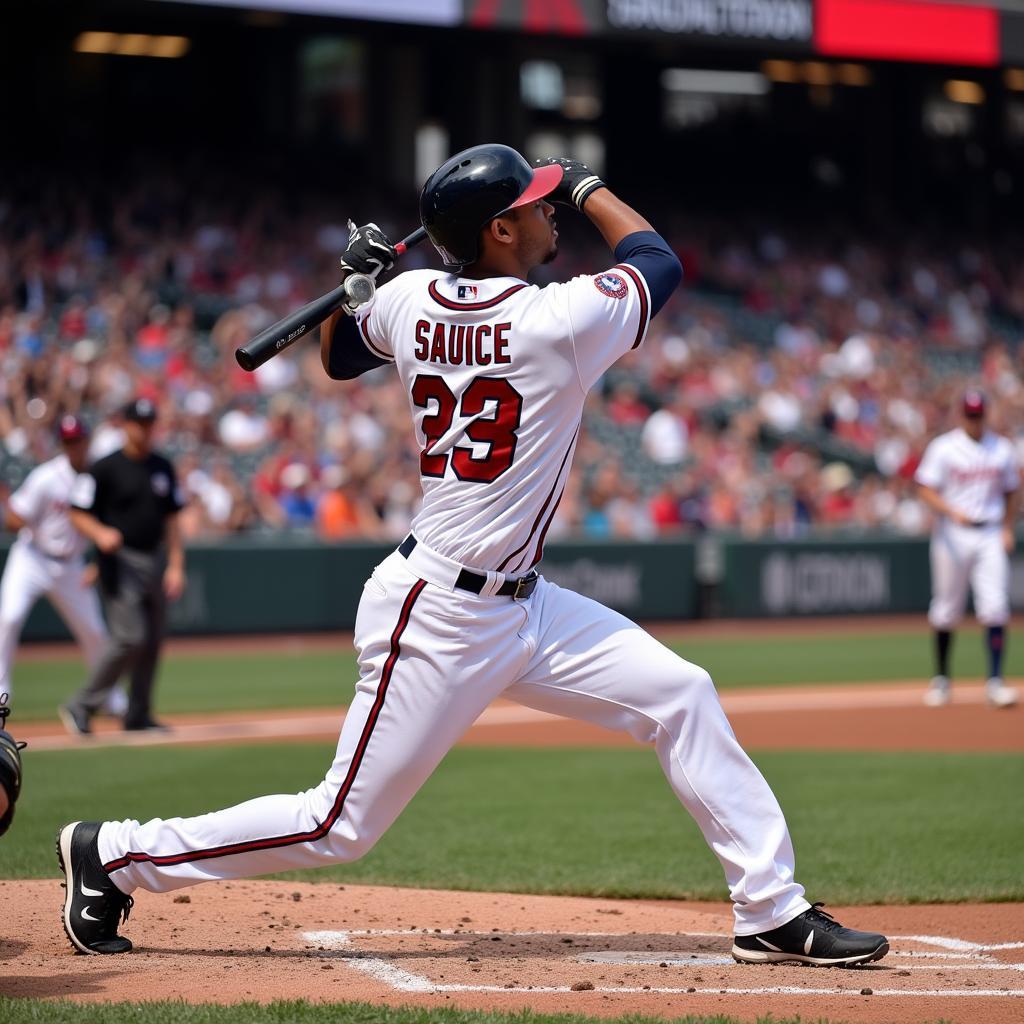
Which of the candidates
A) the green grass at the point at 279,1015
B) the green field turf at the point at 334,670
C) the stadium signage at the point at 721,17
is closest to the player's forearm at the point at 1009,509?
the green field turf at the point at 334,670

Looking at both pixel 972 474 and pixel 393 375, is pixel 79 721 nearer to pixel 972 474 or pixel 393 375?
pixel 972 474

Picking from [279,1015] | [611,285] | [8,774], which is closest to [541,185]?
[611,285]

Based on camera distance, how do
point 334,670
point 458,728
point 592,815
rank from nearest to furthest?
1. point 458,728
2. point 592,815
3. point 334,670

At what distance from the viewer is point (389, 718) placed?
427cm

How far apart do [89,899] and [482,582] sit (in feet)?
4.69

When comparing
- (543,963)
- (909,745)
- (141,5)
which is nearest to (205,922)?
(543,963)

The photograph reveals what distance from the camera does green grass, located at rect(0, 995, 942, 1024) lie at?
3758 millimetres

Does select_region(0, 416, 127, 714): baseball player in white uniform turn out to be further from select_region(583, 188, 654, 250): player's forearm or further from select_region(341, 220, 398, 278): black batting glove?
select_region(583, 188, 654, 250): player's forearm

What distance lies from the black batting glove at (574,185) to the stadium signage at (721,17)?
750 inches

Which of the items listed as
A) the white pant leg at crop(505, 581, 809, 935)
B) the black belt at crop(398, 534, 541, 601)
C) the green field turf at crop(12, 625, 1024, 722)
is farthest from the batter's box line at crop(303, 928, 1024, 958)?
the green field turf at crop(12, 625, 1024, 722)

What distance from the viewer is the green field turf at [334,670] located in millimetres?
12422

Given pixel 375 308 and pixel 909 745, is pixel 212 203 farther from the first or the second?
pixel 375 308

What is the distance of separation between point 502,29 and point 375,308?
61.5ft

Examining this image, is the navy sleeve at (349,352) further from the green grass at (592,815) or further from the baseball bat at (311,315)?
the green grass at (592,815)
